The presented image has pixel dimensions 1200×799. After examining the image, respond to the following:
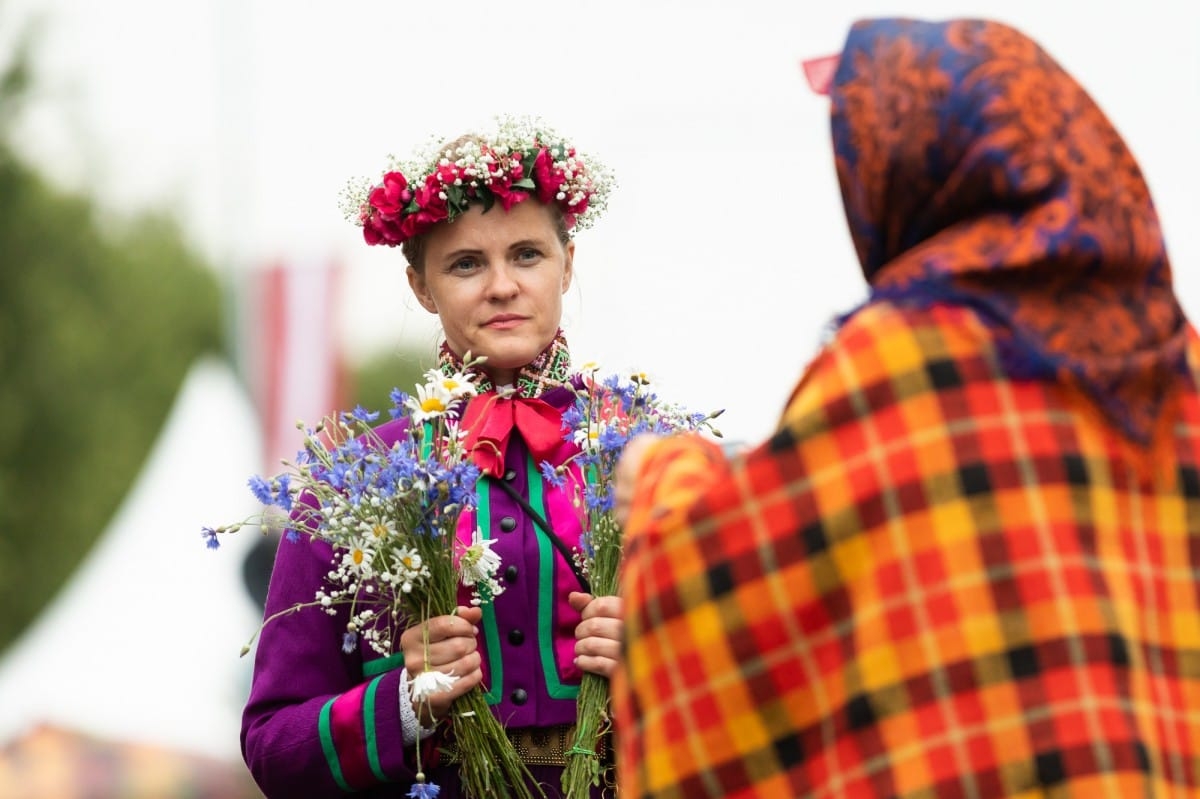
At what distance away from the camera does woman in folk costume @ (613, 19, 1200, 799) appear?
2.06 metres

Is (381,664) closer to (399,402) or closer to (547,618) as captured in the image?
(547,618)

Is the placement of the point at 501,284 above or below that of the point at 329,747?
above

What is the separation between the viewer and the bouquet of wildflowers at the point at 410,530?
2947mm

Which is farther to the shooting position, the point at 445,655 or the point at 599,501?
the point at 599,501

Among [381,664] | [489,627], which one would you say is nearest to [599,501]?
[489,627]

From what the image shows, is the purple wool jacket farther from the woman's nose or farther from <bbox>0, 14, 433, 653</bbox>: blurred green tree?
<bbox>0, 14, 433, 653</bbox>: blurred green tree

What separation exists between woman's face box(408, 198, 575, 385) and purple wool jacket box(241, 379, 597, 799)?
0.28 metres

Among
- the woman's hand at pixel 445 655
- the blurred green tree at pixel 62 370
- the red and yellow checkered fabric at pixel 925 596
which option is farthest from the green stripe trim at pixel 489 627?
the blurred green tree at pixel 62 370

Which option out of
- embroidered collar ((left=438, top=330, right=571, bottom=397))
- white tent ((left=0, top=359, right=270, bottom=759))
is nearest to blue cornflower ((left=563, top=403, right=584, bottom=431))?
embroidered collar ((left=438, top=330, right=571, bottom=397))

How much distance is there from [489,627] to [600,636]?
9.2 inches

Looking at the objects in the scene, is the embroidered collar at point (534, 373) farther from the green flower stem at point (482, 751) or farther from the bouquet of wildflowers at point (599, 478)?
the green flower stem at point (482, 751)

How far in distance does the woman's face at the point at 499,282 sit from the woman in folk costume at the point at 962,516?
1168 mm

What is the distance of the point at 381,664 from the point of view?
3248 mm

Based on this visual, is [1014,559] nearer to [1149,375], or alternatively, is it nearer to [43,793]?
[1149,375]
